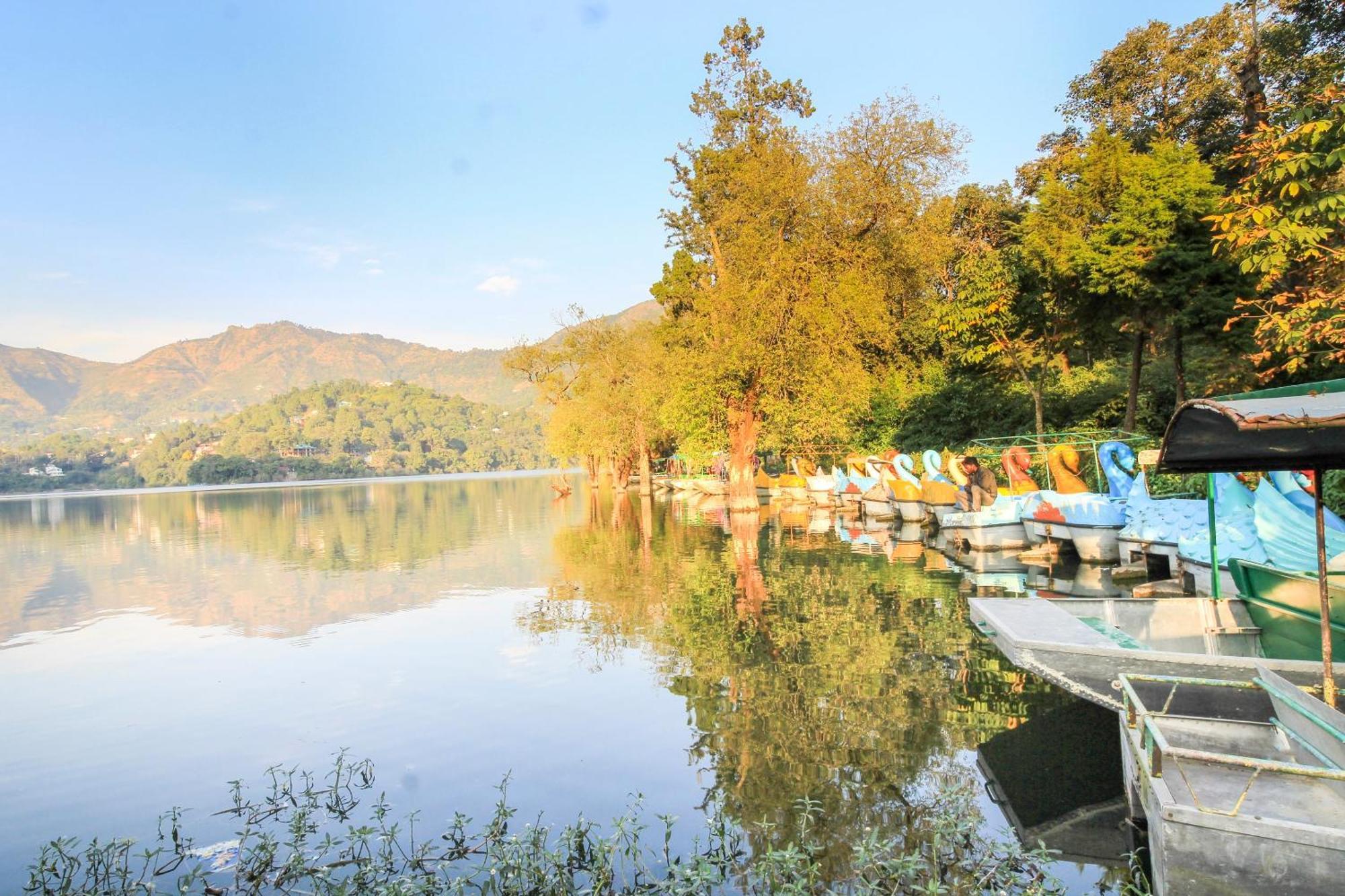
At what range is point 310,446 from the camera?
155 m

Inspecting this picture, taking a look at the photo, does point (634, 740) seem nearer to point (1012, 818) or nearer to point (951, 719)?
point (951, 719)

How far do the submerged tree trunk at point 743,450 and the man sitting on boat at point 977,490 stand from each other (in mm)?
11215

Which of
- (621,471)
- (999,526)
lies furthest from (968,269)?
(621,471)

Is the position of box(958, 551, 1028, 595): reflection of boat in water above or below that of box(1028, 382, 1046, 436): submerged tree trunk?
below

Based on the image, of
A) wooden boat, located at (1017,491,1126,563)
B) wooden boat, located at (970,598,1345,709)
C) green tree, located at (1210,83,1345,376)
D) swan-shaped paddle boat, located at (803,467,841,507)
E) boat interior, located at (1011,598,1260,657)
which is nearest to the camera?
wooden boat, located at (970,598,1345,709)

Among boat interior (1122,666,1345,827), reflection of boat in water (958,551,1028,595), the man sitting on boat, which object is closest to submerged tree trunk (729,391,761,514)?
the man sitting on boat

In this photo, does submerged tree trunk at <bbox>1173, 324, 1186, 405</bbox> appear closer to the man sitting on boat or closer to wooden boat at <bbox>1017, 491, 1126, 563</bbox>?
the man sitting on boat

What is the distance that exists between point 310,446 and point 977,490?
155 meters

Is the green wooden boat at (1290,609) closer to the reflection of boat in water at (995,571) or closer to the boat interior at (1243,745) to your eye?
the boat interior at (1243,745)

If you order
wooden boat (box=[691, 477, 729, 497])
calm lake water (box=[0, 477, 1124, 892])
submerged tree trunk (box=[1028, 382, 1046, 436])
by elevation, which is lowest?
calm lake water (box=[0, 477, 1124, 892])

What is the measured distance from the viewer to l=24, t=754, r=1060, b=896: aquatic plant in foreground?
4.32m

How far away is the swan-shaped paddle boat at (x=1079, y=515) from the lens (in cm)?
1427

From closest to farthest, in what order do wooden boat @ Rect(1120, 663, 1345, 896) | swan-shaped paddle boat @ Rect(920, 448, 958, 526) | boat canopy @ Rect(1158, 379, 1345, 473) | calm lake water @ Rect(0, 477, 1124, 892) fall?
wooden boat @ Rect(1120, 663, 1345, 896) < boat canopy @ Rect(1158, 379, 1345, 473) < calm lake water @ Rect(0, 477, 1124, 892) < swan-shaped paddle boat @ Rect(920, 448, 958, 526)

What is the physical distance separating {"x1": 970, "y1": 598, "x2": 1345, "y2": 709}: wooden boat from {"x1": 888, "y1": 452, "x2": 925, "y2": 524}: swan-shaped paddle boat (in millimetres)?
16315
